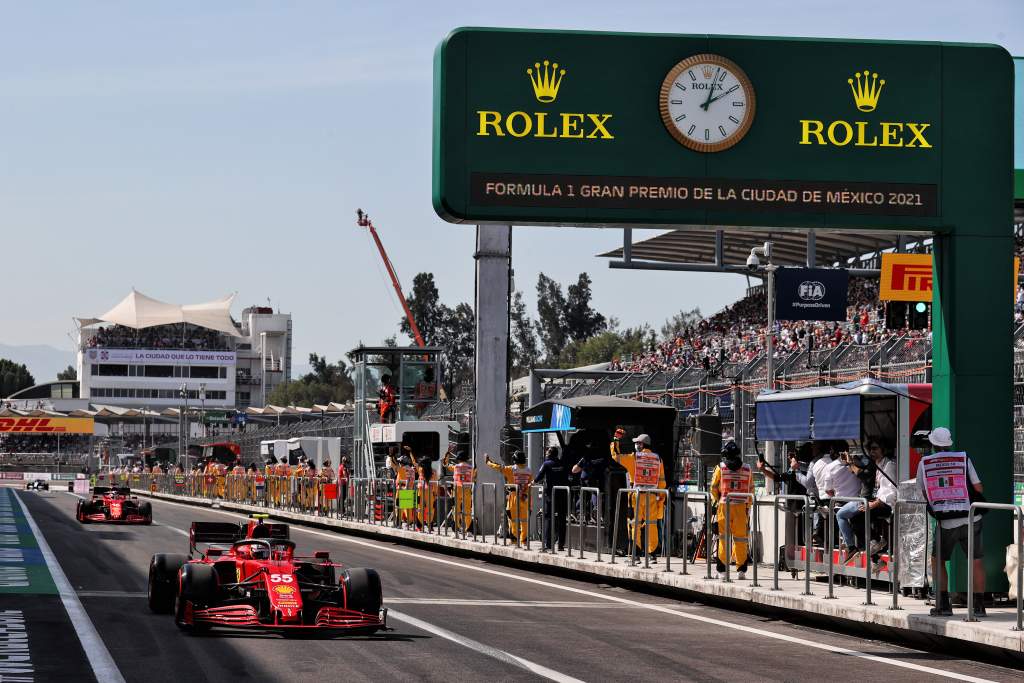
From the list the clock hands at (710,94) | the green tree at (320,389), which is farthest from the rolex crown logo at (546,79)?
the green tree at (320,389)

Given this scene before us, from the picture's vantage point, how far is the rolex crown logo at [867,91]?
15.8m

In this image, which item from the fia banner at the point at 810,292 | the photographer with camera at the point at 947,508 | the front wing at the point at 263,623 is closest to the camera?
the front wing at the point at 263,623

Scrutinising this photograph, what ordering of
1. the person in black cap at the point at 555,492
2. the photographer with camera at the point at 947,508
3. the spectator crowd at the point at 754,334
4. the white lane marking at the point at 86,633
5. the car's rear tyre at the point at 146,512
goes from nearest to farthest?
the white lane marking at the point at 86,633, the photographer with camera at the point at 947,508, the person in black cap at the point at 555,492, the car's rear tyre at the point at 146,512, the spectator crowd at the point at 754,334

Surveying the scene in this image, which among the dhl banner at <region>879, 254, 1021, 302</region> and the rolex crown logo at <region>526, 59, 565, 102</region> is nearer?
the rolex crown logo at <region>526, 59, 565, 102</region>

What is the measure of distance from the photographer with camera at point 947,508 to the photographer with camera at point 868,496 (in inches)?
51.4

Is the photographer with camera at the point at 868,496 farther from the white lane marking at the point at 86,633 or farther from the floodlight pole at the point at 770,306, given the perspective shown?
the floodlight pole at the point at 770,306

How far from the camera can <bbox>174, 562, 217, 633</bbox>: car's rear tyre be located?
1334cm

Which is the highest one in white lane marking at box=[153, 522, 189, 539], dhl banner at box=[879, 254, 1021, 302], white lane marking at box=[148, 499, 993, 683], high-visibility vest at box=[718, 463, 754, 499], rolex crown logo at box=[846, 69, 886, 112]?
rolex crown logo at box=[846, 69, 886, 112]

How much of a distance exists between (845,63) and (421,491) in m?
17.3

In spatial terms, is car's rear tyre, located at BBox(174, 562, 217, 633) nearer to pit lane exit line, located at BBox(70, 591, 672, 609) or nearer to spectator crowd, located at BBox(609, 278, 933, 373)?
pit lane exit line, located at BBox(70, 591, 672, 609)

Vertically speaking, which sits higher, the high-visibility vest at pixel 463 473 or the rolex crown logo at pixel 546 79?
the rolex crown logo at pixel 546 79

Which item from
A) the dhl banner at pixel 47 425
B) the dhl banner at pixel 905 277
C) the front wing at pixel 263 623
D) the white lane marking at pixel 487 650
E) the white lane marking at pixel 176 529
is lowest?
the white lane marking at pixel 176 529

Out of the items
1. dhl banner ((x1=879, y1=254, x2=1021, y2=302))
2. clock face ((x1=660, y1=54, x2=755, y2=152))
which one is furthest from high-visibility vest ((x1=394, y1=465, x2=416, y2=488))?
clock face ((x1=660, y1=54, x2=755, y2=152))

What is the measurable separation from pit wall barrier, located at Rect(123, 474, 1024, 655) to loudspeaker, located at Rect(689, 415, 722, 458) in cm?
78
